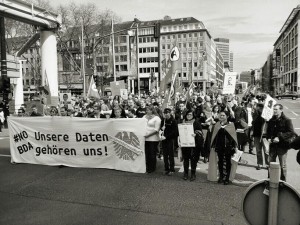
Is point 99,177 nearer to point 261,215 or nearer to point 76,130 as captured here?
point 76,130

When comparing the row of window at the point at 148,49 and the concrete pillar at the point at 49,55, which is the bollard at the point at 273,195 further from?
the row of window at the point at 148,49

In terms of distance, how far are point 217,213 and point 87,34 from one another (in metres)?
43.3

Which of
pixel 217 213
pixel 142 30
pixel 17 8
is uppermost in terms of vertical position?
pixel 142 30

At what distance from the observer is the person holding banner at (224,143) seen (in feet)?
22.5

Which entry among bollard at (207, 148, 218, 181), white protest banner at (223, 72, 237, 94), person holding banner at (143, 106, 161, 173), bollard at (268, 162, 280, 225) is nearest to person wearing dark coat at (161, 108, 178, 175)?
→ person holding banner at (143, 106, 161, 173)

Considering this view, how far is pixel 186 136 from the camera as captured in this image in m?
7.28

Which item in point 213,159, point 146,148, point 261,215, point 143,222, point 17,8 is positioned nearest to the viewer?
Result: point 261,215

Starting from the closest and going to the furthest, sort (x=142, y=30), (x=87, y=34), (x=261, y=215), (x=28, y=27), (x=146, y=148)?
(x=261, y=215) → (x=146, y=148) → (x=28, y=27) → (x=87, y=34) → (x=142, y=30)

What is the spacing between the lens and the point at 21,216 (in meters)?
5.27

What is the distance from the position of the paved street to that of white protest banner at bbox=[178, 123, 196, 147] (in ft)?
2.71

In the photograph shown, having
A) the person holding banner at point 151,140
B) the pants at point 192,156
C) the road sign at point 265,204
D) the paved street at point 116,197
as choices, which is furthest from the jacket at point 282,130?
the road sign at point 265,204

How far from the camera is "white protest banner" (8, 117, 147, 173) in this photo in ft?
26.6

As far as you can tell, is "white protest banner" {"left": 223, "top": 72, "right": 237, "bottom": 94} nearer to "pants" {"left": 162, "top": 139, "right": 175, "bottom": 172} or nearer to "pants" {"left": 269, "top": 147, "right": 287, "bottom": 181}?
"pants" {"left": 162, "top": 139, "right": 175, "bottom": 172}

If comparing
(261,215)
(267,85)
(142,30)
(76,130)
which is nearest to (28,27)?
(76,130)
